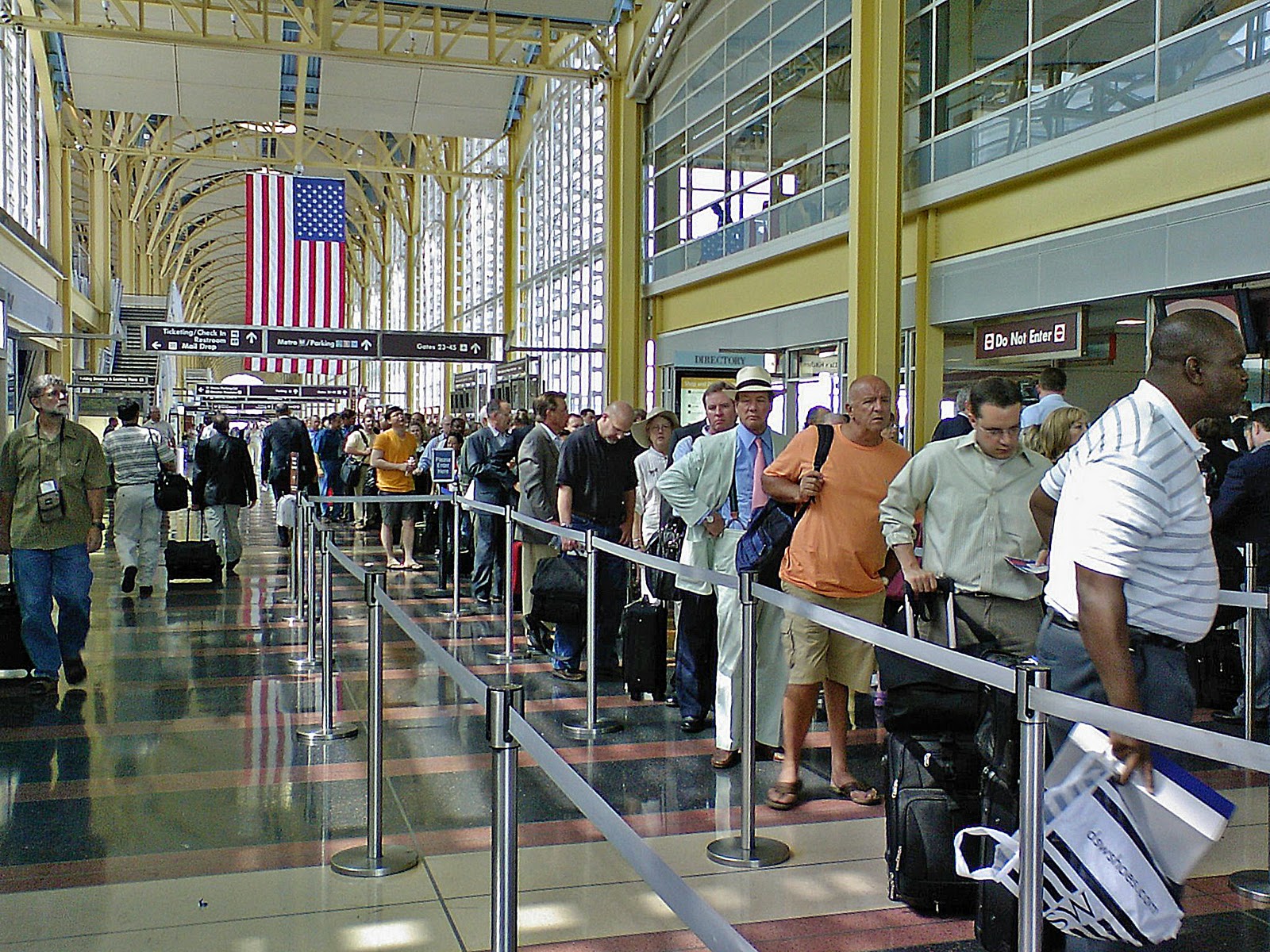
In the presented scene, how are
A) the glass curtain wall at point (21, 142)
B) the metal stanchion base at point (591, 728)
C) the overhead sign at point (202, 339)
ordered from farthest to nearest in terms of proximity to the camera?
the overhead sign at point (202, 339) → the glass curtain wall at point (21, 142) → the metal stanchion base at point (591, 728)

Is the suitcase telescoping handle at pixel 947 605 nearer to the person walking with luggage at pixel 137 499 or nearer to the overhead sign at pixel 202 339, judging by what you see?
the person walking with luggage at pixel 137 499

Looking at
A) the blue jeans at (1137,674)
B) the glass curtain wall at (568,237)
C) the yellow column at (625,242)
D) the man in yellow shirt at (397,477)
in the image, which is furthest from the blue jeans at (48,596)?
the glass curtain wall at (568,237)

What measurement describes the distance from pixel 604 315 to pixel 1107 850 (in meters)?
19.1

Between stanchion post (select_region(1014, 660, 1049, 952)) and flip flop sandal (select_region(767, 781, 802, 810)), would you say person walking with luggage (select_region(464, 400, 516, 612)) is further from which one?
stanchion post (select_region(1014, 660, 1049, 952))

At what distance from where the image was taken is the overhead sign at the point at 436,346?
24469 millimetres

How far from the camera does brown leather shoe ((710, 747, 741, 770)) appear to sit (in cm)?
586

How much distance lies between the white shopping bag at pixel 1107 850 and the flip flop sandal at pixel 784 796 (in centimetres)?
240

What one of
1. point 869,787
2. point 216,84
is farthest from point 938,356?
point 216,84

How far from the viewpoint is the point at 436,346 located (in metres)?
24.7

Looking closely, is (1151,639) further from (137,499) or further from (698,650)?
(137,499)

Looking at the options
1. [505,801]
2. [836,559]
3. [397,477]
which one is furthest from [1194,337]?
[397,477]

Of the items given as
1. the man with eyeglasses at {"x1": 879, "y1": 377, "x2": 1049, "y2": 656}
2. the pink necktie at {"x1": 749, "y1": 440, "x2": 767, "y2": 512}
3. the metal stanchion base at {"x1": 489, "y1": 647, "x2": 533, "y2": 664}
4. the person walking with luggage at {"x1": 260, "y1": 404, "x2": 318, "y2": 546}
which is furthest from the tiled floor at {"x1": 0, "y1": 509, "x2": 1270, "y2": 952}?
the person walking with luggage at {"x1": 260, "y1": 404, "x2": 318, "y2": 546}

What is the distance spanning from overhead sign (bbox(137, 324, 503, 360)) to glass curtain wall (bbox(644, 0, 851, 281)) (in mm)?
5738

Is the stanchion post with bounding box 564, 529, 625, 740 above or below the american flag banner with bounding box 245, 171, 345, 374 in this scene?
below
